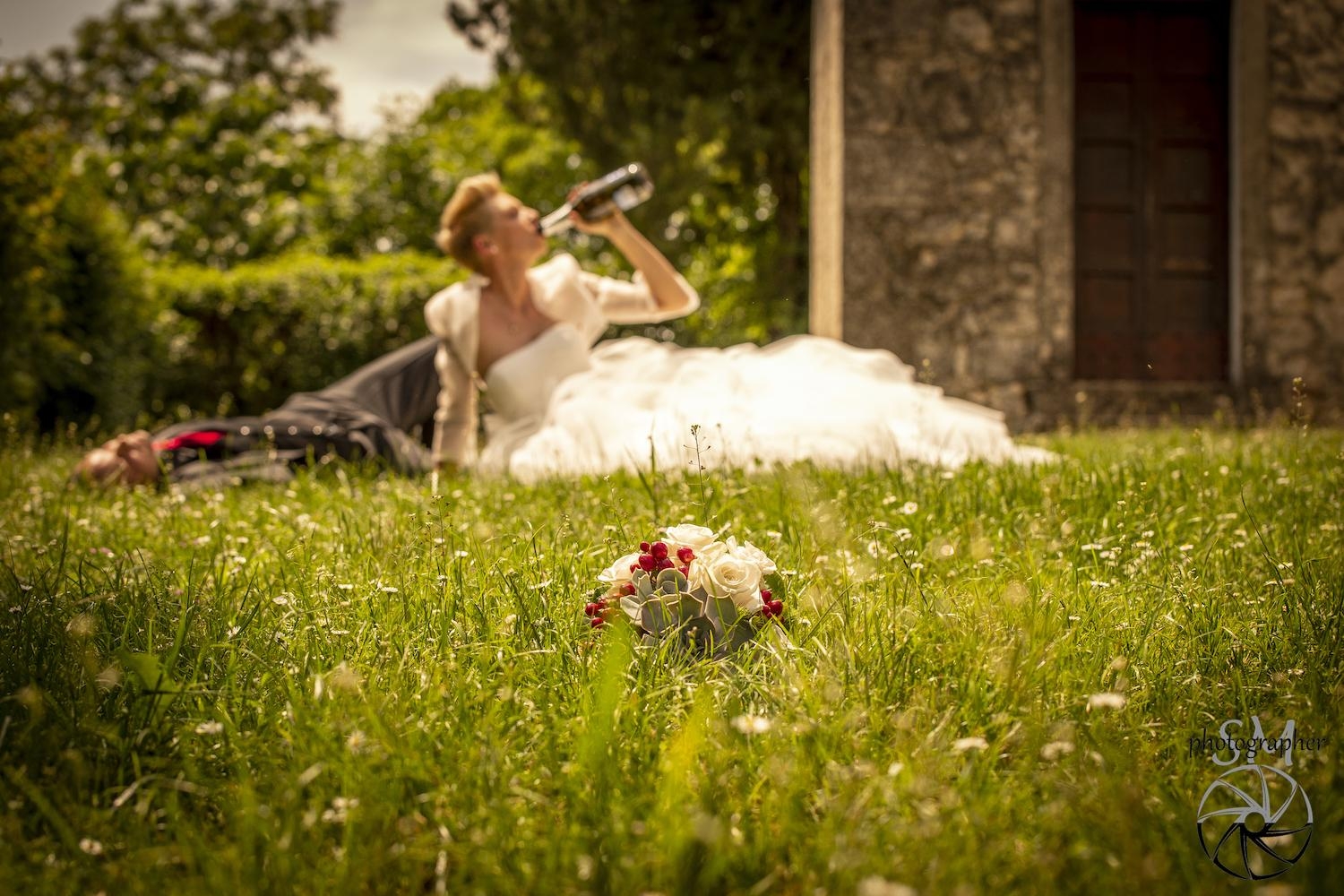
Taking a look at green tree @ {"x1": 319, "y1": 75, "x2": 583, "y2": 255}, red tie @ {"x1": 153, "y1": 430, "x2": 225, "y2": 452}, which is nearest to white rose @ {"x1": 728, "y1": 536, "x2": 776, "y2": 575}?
red tie @ {"x1": 153, "y1": 430, "x2": 225, "y2": 452}

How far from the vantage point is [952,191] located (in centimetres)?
697

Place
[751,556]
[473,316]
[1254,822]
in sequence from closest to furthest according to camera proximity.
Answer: [1254,822]
[751,556]
[473,316]

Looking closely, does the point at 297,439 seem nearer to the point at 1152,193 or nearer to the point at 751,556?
the point at 751,556

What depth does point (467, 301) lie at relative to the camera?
498 centimetres

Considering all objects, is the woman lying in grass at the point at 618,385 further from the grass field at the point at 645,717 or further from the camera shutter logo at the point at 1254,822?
the camera shutter logo at the point at 1254,822

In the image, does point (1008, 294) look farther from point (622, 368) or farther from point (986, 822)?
point (986, 822)

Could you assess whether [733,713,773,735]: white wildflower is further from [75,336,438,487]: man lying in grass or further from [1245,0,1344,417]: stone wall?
[1245,0,1344,417]: stone wall

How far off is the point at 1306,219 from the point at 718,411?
524cm

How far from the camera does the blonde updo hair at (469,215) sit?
514 cm

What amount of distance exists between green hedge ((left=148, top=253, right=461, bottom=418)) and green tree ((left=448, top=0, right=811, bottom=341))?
206cm

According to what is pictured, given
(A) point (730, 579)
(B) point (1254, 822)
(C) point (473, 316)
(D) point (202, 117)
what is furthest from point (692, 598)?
(D) point (202, 117)

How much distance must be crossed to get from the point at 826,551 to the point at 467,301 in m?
3.04

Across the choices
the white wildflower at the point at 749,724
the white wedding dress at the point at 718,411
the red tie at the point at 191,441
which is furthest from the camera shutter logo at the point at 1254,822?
the red tie at the point at 191,441

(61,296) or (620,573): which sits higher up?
(61,296)
